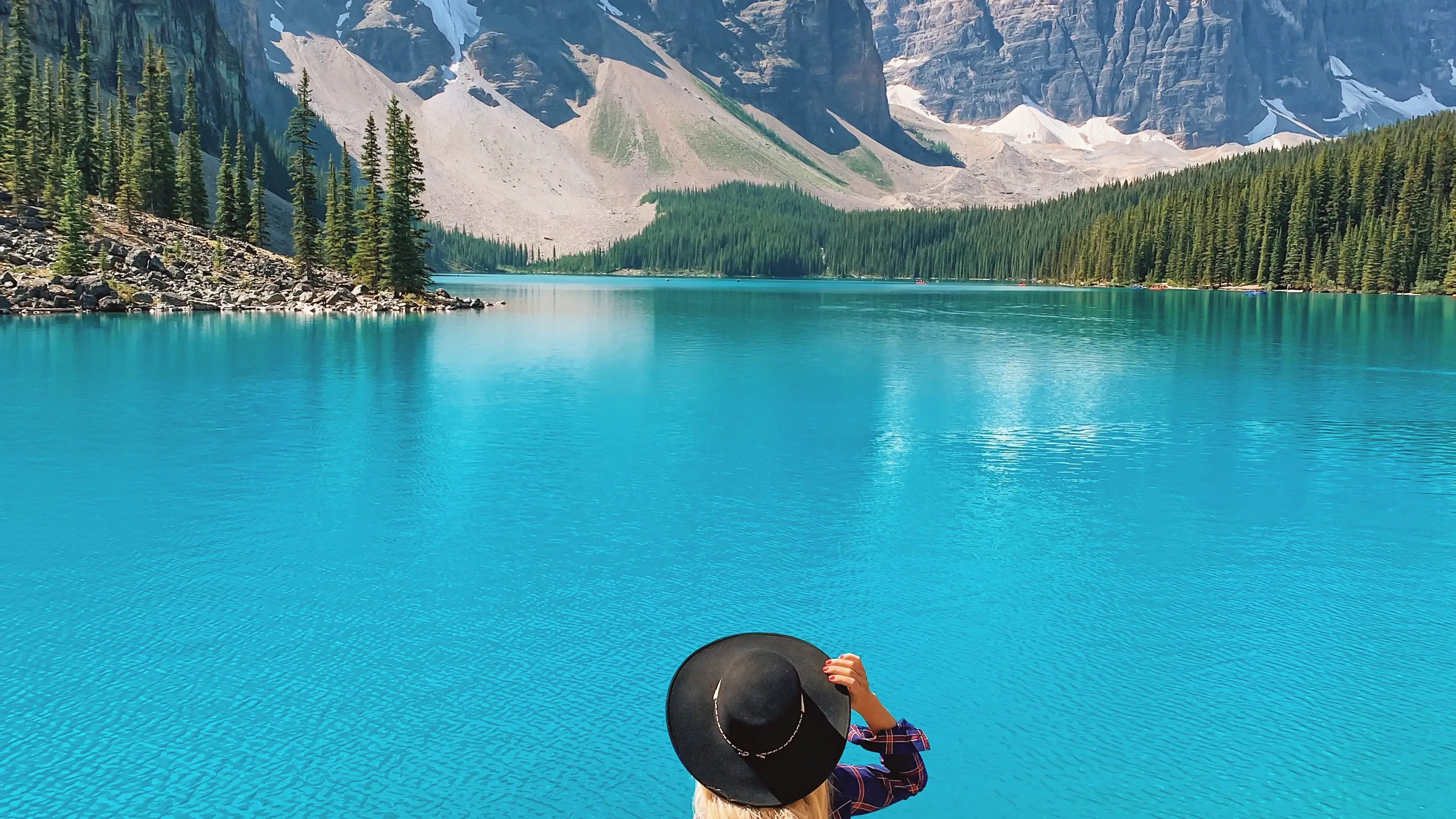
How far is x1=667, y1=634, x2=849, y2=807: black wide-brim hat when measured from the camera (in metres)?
4.22

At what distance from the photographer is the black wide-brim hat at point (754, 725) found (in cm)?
422

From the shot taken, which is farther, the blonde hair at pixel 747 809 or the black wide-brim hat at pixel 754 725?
the blonde hair at pixel 747 809

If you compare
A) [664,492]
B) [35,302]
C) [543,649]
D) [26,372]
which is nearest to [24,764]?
[543,649]

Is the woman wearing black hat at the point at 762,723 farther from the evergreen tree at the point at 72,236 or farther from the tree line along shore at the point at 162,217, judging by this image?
the evergreen tree at the point at 72,236

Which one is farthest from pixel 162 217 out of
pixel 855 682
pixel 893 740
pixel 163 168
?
pixel 855 682

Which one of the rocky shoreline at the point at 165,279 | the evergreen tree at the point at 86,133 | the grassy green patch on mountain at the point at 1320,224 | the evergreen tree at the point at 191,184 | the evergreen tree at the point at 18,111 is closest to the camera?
the rocky shoreline at the point at 165,279

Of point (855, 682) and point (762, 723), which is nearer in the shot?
point (762, 723)

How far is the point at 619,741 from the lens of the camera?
1234 centimetres

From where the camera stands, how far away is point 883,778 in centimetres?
560

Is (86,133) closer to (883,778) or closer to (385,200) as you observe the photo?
(385,200)

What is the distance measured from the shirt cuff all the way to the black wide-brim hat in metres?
0.94

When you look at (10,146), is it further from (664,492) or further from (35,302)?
(664,492)

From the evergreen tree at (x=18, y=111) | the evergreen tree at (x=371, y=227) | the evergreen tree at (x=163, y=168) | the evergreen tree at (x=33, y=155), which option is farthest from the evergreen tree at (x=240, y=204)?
the evergreen tree at (x=18, y=111)

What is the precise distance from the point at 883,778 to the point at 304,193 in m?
109
